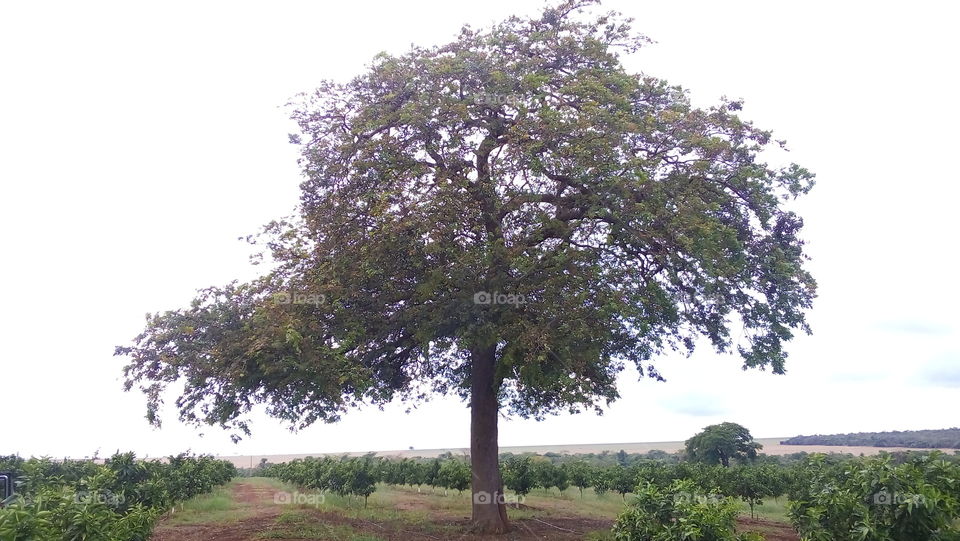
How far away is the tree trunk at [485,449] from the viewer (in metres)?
16.3

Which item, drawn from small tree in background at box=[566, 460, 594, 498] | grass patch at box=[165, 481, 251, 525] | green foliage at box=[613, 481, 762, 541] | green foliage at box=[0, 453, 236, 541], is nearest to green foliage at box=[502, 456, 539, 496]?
small tree in background at box=[566, 460, 594, 498]

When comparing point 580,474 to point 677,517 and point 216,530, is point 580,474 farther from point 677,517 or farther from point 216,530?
point 677,517

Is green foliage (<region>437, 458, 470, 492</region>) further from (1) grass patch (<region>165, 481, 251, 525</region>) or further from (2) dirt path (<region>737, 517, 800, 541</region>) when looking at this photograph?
(2) dirt path (<region>737, 517, 800, 541</region>)

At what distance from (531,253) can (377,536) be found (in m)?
7.75

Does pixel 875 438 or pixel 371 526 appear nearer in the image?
pixel 371 526

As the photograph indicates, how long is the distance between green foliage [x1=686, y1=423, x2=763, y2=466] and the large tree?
138 feet

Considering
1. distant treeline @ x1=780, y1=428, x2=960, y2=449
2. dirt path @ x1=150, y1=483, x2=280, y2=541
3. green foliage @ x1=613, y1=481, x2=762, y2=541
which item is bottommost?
distant treeline @ x1=780, y1=428, x2=960, y2=449

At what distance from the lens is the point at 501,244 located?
533 inches

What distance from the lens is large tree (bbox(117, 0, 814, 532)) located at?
13.5m

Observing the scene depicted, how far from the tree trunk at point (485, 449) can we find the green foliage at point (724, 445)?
4174cm

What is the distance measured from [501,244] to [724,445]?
47.3 m

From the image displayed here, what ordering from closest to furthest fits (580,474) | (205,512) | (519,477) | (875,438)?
(205,512) < (519,477) < (580,474) < (875,438)

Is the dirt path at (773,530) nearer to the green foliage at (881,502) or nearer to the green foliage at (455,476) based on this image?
the green foliage at (881,502)

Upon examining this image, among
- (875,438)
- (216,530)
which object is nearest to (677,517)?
(216,530)
